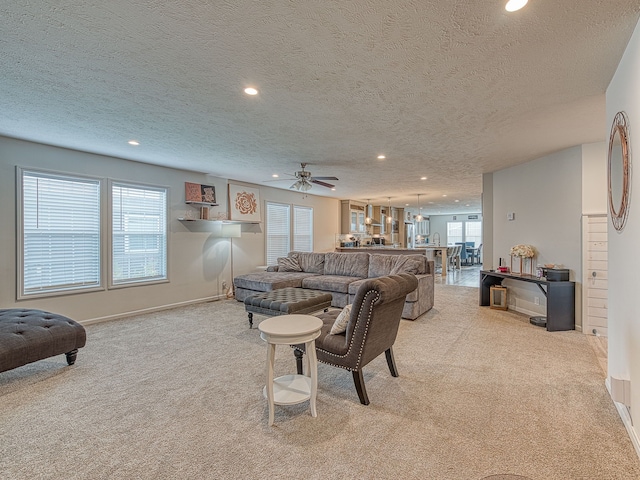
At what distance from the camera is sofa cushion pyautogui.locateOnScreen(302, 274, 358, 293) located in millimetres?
5504

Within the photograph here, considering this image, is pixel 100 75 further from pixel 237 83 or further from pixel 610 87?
pixel 610 87

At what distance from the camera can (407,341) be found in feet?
12.8

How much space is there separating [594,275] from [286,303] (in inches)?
159

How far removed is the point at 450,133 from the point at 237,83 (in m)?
2.59

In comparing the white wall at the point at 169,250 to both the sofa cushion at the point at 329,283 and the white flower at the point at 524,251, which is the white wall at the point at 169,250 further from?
the white flower at the point at 524,251

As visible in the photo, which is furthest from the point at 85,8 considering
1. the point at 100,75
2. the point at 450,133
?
the point at 450,133

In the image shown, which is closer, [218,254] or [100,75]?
[100,75]

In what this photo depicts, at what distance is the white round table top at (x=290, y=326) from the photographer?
2225 mm

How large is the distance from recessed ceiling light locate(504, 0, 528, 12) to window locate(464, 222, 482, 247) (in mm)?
16323

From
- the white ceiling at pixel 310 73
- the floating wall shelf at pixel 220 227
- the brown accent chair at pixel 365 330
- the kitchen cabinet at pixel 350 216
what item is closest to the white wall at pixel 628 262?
the white ceiling at pixel 310 73

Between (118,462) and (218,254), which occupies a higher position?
(218,254)

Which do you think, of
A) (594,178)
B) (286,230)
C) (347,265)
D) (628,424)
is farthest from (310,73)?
(286,230)

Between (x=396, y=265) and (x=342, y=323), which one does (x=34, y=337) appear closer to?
(x=342, y=323)

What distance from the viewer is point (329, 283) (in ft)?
18.4
